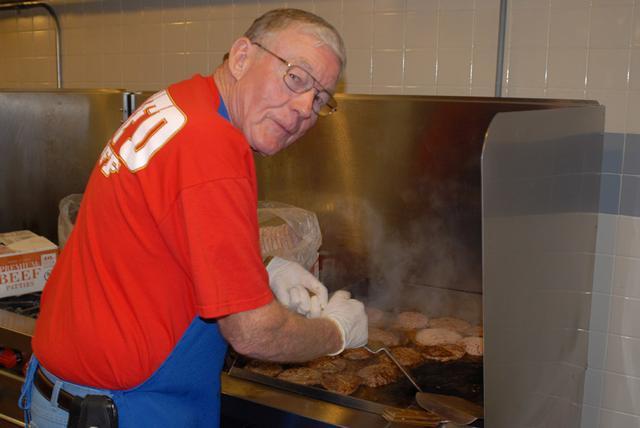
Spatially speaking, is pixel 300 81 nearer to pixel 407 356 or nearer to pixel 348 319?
pixel 348 319

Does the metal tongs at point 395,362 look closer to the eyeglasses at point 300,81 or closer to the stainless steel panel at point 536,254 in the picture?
the stainless steel panel at point 536,254

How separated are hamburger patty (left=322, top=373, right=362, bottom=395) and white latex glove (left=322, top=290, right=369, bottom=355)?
21cm

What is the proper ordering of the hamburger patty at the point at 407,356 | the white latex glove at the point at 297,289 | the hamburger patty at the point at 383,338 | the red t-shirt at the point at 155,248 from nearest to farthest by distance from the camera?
the red t-shirt at the point at 155,248 → the white latex glove at the point at 297,289 → the hamburger patty at the point at 407,356 → the hamburger patty at the point at 383,338

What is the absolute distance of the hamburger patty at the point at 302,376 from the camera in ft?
5.30

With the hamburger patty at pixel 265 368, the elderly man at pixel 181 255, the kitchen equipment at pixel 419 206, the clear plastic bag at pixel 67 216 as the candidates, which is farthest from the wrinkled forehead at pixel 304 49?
the clear plastic bag at pixel 67 216

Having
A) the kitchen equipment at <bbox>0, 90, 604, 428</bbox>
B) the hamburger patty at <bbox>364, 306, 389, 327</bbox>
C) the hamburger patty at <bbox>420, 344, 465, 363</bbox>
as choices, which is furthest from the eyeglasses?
the hamburger patty at <bbox>364, 306, 389, 327</bbox>

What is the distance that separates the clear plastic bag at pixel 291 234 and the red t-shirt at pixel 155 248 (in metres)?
0.74

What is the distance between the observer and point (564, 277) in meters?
1.56

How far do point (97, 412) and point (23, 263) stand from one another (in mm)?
1109

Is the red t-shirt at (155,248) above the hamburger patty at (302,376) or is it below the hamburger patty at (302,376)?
above

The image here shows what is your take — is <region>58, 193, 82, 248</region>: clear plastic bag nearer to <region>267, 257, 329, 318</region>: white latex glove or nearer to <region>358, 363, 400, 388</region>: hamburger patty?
<region>267, 257, 329, 318</region>: white latex glove

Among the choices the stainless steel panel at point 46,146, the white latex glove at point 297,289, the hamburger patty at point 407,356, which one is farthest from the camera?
the stainless steel panel at point 46,146

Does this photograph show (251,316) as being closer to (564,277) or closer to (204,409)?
(204,409)

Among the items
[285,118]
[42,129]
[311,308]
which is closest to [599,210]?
[311,308]
